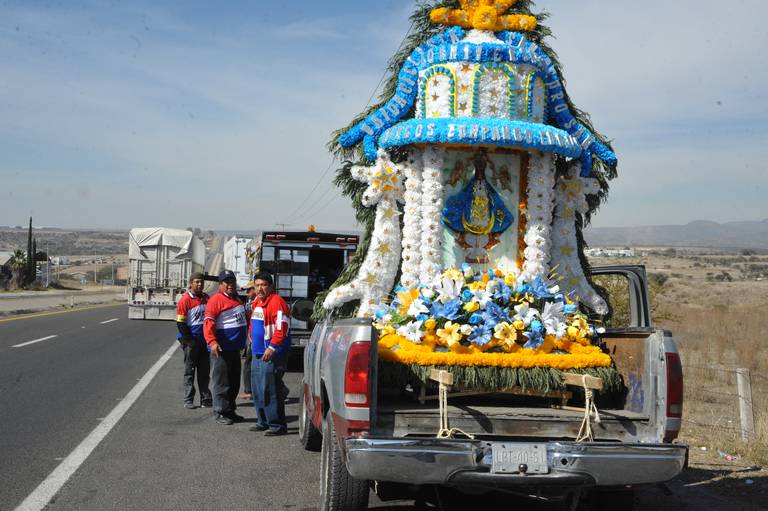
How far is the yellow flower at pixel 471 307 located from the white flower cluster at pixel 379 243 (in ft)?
8.75

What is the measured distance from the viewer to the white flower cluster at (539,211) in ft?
28.4

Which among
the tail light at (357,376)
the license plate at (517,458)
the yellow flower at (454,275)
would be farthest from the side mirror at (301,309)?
the license plate at (517,458)

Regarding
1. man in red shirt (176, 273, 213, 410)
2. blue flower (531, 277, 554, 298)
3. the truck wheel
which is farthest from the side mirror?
man in red shirt (176, 273, 213, 410)

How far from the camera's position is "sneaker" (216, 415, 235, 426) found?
31.1 feet

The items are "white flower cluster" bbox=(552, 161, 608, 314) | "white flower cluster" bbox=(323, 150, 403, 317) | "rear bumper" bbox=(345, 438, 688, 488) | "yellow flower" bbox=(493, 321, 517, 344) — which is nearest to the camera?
"rear bumper" bbox=(345, 438, 688, 488)

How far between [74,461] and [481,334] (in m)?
3.80

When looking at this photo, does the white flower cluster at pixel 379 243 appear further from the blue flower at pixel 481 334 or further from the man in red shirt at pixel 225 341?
the blue flower at pixel 481 334

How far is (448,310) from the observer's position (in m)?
6.25

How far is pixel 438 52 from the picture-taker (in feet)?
28.7

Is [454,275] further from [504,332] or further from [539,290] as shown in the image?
[504,332]

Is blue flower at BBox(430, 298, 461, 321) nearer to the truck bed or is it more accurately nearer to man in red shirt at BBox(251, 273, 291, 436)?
the truck bed

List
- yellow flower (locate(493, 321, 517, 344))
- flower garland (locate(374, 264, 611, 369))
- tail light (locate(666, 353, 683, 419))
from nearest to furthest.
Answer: tail light (locate(666, 353, 683, 419)) < flower garland (locate(374, 264, 611, 369)) < yellow flower (locate(493, 321, 517, 344))

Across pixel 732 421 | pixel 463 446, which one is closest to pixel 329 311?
pixel 463 446

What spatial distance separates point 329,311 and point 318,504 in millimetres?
3243
